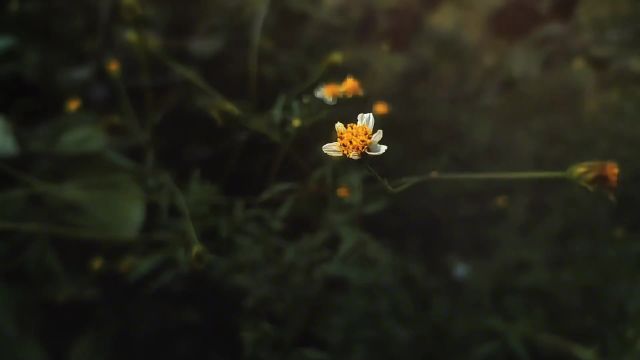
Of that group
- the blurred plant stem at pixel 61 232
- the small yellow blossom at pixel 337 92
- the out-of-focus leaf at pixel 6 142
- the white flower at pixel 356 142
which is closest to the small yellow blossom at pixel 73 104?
the out-of-focus leaf at pixel 6 142

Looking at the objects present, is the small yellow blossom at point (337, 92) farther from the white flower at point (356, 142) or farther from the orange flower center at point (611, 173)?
the orange flower center at point (611, 173)

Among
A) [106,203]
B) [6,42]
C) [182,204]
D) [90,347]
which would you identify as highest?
[6,42]

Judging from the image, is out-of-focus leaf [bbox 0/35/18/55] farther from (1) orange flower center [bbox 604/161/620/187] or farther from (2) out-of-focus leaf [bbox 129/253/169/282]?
(1) orange flower center [bbox 604/161/620/187]

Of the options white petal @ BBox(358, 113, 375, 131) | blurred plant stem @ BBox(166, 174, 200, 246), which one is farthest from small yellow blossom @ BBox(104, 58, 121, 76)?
white petal @ BBox(358, 113, 375, 131)

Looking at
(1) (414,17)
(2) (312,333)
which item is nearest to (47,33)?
(1) (414,17)

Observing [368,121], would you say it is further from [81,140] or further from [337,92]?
[81,140]

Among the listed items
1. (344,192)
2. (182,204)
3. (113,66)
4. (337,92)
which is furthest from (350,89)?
(113,66)

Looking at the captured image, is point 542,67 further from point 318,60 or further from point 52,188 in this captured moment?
point 52,188
